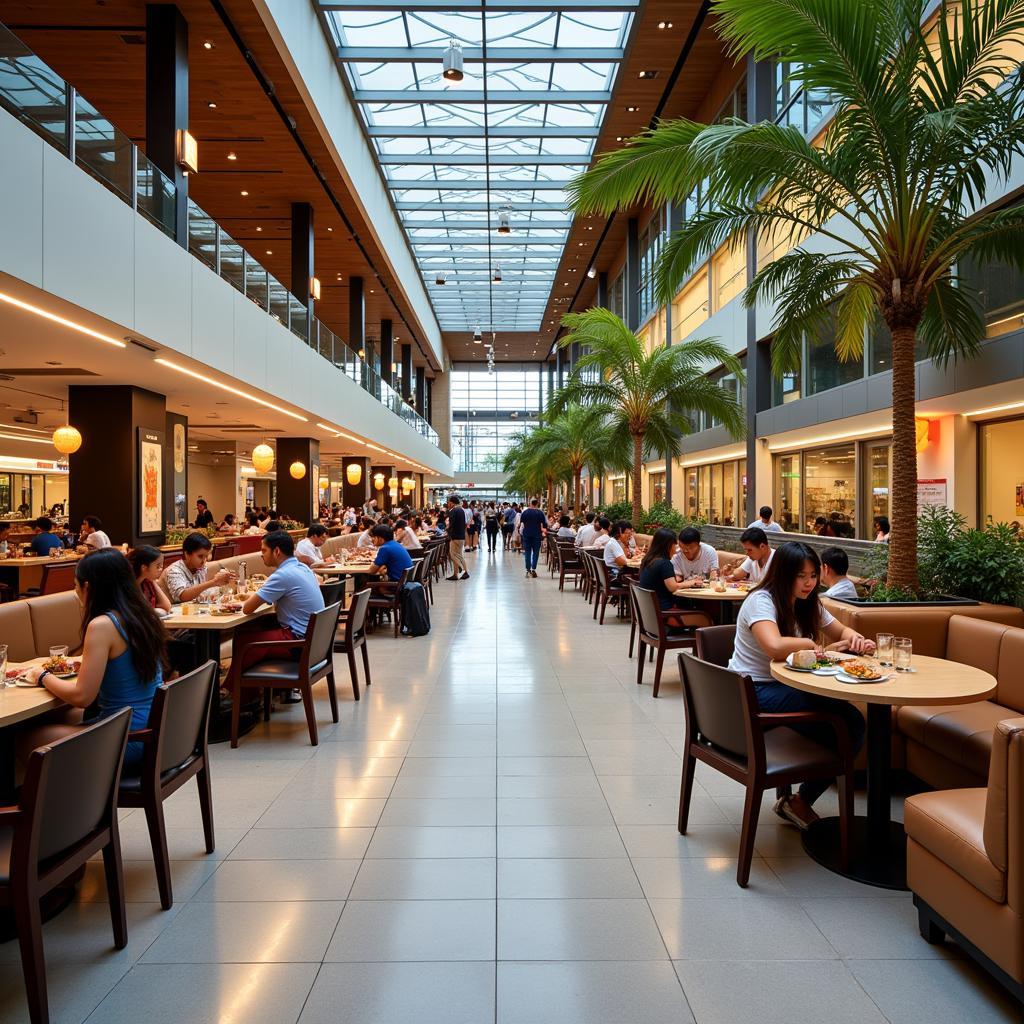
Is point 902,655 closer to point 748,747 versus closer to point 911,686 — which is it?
point 911,686

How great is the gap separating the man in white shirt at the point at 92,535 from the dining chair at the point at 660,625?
687cm

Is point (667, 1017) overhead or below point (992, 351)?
below

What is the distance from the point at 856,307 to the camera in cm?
796

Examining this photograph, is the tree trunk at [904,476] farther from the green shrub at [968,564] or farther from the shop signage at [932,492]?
the shop signage at [932,492]

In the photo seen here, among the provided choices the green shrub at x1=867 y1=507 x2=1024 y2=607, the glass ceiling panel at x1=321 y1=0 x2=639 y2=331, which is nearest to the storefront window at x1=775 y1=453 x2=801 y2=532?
the glass ceiling panel at x1=321 y1=0 x2=639 y2=331

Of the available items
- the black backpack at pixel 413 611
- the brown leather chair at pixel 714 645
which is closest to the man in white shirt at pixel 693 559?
the brown leather chair at pixel 714 645

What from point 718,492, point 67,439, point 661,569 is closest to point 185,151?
point 67,439

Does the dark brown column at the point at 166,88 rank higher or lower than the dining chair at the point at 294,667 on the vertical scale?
higher

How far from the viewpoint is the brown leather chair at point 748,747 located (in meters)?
3.48

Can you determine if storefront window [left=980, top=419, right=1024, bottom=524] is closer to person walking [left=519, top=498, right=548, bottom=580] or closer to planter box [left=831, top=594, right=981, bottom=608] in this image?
planter box [left=831, top=594, right=981, bottom=608]

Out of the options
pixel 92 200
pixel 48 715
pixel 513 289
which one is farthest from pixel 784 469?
pixel 513 289

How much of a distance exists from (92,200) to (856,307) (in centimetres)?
755

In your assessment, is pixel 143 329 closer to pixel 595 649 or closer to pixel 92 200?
pixel 92 200

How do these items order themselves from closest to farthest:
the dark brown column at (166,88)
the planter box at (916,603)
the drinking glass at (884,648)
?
the drinking glass at (884,648), the planter box at (916,603), the dark brown column at (166,88)
